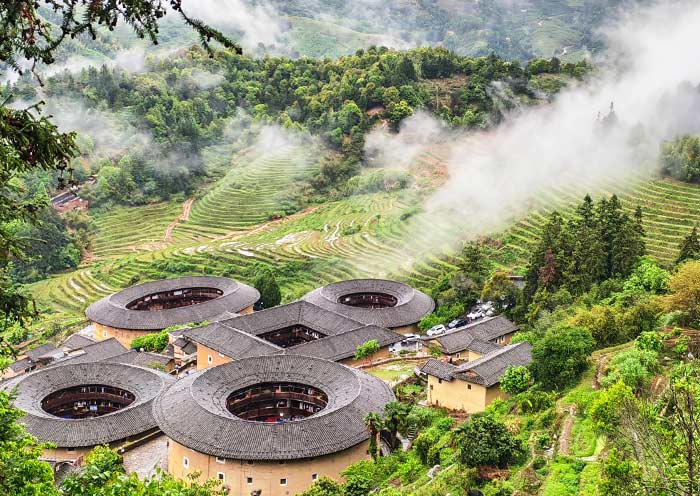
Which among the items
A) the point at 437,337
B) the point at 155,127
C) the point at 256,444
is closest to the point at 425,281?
the point at 437,337

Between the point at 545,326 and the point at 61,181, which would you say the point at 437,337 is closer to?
the point at 545,326

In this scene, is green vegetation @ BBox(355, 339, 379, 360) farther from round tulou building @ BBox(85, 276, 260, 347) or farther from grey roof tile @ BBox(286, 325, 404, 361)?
round tulou building @ BBox(85, 276, 260, 347)

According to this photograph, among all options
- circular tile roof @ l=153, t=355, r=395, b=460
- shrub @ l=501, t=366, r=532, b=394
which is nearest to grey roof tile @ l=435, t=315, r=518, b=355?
circular tile roof @ l=153, t=355, r=395, b=460

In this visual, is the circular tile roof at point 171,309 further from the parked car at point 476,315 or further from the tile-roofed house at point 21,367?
the parked car at point 476,315

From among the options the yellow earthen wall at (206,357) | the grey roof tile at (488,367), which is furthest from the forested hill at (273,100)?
the grey roof tile at (488,367)

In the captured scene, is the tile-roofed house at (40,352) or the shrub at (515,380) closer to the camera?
the shrub at (515,380)

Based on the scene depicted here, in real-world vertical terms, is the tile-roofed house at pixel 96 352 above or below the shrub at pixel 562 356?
below
